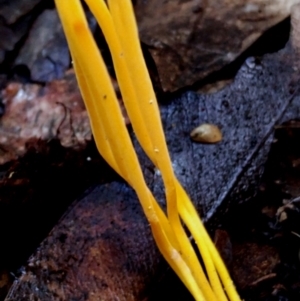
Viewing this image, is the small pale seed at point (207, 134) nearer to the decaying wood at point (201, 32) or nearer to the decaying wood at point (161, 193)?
the decaying wood at point (161, 193)

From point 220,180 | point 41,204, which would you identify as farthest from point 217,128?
point 41,204

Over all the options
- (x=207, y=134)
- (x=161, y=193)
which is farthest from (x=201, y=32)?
(x=161, y=193)

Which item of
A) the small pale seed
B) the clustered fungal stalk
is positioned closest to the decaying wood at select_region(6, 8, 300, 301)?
the small pale seed

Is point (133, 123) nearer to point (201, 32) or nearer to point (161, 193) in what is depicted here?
point (161, 193)

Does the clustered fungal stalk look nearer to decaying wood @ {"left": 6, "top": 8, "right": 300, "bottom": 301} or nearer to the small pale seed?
decaying wood @ {"left": 6, "top": 8, "right": 300, "bottom": 301}

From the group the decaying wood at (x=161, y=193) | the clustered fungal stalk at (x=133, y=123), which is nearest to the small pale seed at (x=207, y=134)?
the decaying wood at (x=161, y=193)

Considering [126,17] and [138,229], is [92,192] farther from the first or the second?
[126,17]
